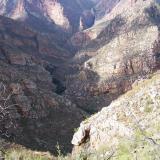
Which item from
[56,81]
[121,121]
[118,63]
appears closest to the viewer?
[121,121]

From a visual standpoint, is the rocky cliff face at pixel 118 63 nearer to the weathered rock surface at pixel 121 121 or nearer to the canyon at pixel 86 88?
the canyon at pixel 86 88

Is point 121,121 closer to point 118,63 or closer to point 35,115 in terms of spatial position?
point 35,115

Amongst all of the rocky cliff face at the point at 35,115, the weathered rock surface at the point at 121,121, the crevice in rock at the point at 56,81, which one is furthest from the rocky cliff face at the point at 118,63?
the weathered rock surface at the point at 121,121

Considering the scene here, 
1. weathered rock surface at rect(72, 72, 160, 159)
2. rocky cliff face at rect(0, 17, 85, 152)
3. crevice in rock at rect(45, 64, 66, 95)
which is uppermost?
crevice in rock at rect(45, 64, 66, 95)

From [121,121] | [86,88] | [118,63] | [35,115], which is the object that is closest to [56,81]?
[86,88]

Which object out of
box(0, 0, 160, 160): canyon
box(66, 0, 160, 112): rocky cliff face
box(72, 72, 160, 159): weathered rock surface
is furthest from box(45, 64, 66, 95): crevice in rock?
box(72, 72, 160, 159): weathered rock surface

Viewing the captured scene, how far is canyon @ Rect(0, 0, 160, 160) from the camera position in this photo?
26125mm

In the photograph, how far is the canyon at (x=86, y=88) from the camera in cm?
2612

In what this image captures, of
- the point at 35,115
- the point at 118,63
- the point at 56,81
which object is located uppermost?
the point at 118,63

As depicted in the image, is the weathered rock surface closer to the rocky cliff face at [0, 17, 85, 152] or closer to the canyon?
the canyon

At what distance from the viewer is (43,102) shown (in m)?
94.8

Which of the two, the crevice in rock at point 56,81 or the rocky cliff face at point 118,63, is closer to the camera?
the rocky cliff face at point 118,63

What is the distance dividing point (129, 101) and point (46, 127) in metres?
57.7

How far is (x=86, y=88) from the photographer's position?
144 metres
